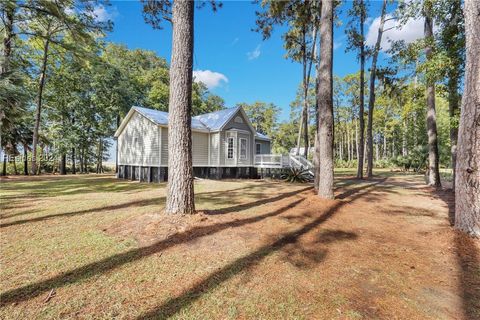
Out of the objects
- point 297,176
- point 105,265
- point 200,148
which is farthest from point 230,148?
point 105,265

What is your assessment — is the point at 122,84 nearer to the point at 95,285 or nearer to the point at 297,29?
the point at 297,29

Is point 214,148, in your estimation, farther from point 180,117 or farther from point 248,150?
point 180,117

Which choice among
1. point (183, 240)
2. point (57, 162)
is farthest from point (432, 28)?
point (57, 162)

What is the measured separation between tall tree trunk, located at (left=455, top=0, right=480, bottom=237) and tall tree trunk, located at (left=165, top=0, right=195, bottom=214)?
17.6 ft

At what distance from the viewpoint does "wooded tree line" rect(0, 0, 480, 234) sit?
4773mm

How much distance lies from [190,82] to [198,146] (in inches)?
441

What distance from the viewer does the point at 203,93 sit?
37.1 meters

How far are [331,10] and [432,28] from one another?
692 centimetres

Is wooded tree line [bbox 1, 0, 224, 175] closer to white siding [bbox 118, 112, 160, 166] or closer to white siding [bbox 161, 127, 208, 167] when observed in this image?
white siding [bbox 118, 112, 160, 166]

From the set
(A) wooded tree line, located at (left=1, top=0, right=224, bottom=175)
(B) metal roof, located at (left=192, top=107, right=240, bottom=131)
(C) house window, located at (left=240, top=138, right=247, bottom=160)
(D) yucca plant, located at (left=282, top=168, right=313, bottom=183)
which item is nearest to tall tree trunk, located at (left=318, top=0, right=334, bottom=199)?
(D) yucca plant, located at (left=282, top=168, right=313, bottom=183)

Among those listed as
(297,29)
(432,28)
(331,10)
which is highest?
(297,29)

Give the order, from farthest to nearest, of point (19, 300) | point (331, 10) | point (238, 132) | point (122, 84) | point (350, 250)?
1. point (122, 84)
2. point (238, 132)
3. point (331, 10)
4. point (350, 250)
5. point (19, 300)

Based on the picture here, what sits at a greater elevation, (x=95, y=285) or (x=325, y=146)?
(x=325, y=146)

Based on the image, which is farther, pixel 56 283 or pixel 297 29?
pixel 297 29
